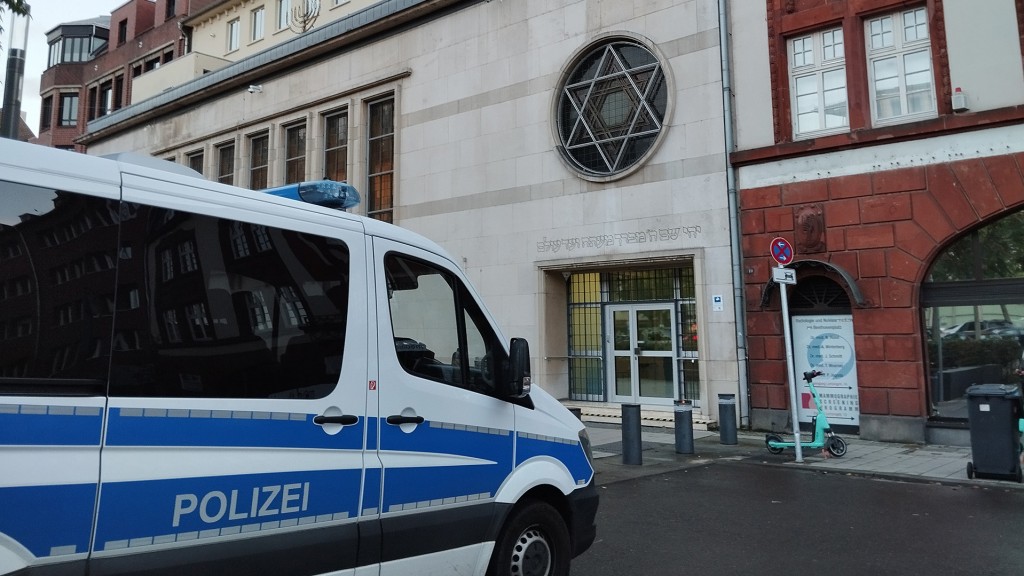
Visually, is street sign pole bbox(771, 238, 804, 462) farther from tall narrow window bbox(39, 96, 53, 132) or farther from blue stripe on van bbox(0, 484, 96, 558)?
tall narrow window bbox(39, 96, 53, 132)

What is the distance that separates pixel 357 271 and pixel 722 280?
35.8 feet

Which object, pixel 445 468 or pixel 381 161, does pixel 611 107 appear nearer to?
pixel 381 161

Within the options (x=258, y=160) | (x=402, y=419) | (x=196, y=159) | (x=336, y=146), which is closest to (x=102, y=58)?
(x=196, y=159)

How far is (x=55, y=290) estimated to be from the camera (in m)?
2.56

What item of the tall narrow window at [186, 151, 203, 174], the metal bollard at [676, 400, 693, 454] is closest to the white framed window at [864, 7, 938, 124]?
the metal bollard at [676, 400, 693, 454]

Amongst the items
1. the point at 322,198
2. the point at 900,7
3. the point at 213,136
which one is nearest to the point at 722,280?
the point at 900,7

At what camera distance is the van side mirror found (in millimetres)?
4164

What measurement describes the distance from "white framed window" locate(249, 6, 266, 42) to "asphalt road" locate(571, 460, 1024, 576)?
85.7 ft

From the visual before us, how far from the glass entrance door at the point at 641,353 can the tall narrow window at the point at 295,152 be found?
11.6 m

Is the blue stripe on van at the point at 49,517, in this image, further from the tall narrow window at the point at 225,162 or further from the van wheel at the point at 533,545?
the tall narrow window at the point at 225,162

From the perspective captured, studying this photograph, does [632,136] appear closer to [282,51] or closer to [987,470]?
[987,470]

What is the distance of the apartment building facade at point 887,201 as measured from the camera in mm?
11297

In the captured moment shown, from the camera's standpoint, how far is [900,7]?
1230 centimetres

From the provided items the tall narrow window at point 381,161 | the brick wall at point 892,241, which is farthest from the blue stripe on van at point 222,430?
the tall narrow window at point 381,161
